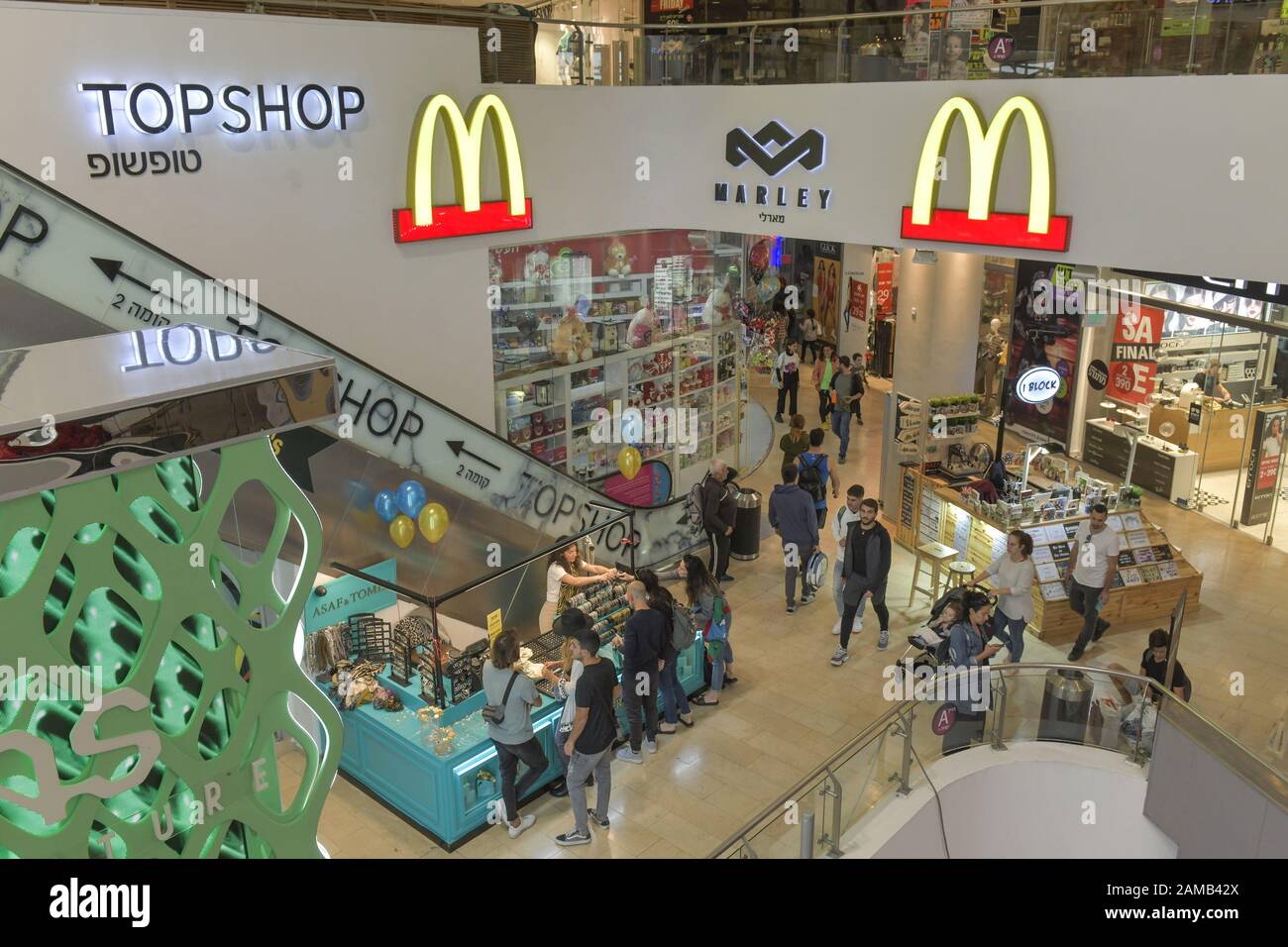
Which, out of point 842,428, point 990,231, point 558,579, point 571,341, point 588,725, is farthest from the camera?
point 842,428

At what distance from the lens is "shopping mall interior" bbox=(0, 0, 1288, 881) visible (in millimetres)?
5879

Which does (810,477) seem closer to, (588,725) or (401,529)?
(401,529)

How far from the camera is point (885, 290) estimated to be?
63.1 ft

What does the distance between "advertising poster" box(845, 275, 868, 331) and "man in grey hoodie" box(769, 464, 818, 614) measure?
1024cm

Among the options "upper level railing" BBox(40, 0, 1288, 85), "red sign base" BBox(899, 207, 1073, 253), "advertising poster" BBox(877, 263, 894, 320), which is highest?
"upper level railing" BBox(40, 0, 1288, 85)

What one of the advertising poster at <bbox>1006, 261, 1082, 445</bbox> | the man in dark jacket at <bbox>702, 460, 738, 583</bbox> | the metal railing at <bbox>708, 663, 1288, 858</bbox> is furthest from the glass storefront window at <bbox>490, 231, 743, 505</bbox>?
the metal railing at <bbox>708, 663, 1288, 858</bbox>

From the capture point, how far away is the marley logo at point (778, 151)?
34.0ft

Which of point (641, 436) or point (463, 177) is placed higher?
point (463, 177)

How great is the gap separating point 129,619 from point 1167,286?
13527 mm

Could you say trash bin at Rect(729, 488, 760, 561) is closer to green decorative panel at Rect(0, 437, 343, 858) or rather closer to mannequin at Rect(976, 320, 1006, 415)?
mannequin at Rect(976, 320, 1006, 415)

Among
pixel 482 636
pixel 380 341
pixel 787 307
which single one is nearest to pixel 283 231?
pixel 380 341

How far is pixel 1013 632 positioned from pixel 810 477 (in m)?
2.67

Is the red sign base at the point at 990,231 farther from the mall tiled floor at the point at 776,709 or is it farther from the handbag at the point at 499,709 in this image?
the handbag at the point at 499,709

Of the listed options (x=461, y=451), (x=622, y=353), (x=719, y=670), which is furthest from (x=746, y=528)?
(x=461, y=451)
